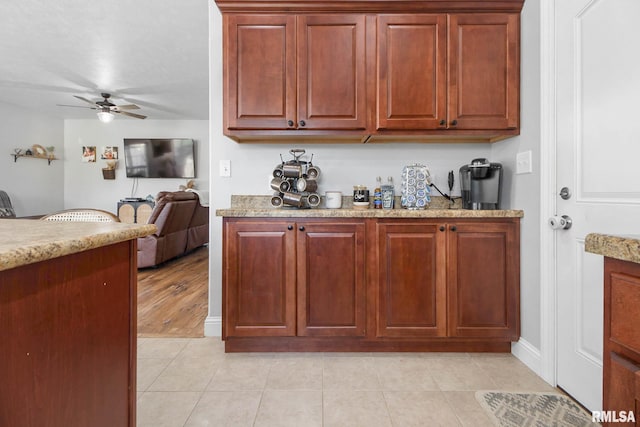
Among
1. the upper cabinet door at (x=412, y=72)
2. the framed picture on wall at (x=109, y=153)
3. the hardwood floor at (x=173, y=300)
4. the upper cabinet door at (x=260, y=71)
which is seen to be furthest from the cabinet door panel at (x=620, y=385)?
the framed picture on wall at (x=109, y=153)

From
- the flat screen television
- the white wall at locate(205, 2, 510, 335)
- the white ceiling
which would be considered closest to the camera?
the white wall at locate(205, 2, 510, 335)

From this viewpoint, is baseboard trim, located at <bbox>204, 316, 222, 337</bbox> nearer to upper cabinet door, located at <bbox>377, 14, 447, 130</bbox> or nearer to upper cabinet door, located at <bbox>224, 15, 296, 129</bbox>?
upper cabinet door, located at <bbox>224, 15, 296, 129</bbox>

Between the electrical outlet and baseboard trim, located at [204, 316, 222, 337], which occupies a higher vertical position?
the electrical outlet

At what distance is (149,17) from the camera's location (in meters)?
3.00

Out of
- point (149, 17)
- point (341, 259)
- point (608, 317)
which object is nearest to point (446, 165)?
point (341, 259)

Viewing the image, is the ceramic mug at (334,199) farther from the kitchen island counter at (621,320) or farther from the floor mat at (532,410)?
the kitchen island counter at (621,320)

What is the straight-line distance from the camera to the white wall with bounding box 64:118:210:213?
22.5 ft

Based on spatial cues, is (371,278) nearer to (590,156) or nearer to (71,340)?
(590,156)

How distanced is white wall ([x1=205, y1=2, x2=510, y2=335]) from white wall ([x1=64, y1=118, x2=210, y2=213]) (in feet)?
15.8

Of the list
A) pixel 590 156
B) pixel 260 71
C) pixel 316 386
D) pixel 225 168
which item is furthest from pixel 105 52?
pixel 590 156

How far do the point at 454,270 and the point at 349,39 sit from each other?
5.21 ft

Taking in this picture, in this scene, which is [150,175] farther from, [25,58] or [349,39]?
[349,39]

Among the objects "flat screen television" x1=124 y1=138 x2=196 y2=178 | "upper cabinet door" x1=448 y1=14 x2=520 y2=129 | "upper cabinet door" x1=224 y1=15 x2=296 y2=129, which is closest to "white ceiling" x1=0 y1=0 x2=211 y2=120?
"flat screen television" x1=124 y1=138 x2=196 y2=178

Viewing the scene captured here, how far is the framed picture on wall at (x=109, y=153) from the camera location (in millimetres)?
6867
